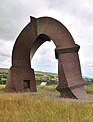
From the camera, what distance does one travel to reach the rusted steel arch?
17141 mm

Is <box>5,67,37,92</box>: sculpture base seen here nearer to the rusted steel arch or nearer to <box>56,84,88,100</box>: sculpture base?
the rusted steel arch

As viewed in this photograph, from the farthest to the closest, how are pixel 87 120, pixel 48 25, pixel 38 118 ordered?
1. pixel 48 25
2. pixel 38 118
3. pixel 87 120

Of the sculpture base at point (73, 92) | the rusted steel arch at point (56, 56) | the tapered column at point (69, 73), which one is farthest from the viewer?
the rusted steel arch at point (56, 56)

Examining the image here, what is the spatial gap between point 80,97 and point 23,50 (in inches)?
262

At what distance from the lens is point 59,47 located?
1789 cm

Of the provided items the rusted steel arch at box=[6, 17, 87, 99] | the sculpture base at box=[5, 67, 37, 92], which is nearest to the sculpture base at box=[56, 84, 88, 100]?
the rusted steel arch at box=[6, 17, 87, 99]

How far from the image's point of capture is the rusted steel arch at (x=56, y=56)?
17.1 metres

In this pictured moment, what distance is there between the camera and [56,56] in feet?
59.5

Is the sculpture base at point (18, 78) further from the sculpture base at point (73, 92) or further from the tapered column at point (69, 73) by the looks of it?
the sculpture base at point (73, 92)

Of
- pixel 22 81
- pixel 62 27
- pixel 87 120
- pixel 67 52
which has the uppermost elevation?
pixel 62 27

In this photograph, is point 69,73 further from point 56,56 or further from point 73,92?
point 56,56

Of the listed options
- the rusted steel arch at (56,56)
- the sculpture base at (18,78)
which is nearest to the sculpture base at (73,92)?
the rusted steel arch at (56,56)

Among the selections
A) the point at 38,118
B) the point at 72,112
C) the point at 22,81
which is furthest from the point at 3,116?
the point at 22,81

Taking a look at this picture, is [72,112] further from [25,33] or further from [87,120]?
[25,33]
